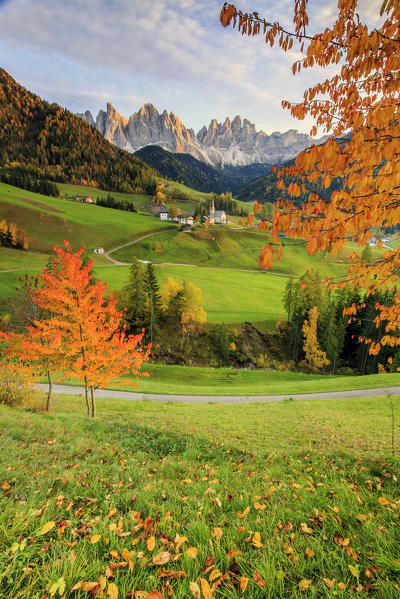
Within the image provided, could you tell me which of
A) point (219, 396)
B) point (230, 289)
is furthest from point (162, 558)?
point (230, 289)

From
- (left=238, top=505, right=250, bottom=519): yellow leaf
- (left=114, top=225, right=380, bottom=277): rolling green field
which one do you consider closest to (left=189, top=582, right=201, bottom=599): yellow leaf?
(left=238, top=505, right=250, bottom=519): yellow leaf

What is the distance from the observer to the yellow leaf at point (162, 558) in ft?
7.42

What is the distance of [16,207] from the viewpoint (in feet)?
278

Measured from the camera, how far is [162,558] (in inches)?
91.4

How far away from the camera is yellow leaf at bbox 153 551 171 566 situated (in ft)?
7.42

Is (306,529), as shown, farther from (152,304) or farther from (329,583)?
(152,304)

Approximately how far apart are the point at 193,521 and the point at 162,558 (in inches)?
25.6

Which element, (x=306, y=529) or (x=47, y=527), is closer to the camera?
(x=47, y=527)

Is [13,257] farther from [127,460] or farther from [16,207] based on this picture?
[127,460]

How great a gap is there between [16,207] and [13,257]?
37724 mm

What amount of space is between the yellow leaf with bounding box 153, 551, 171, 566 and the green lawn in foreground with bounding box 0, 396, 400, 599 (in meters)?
0.01

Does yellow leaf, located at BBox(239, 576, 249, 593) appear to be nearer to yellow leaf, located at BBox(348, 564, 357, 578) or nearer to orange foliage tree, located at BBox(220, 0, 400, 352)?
yellow leaf, located at BBox(348, 564, 357, 578)

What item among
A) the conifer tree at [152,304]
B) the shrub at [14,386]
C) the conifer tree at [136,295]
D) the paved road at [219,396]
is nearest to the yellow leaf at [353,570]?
the shrub at [14,386]

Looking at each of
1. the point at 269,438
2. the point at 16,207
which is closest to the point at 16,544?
the point at 269,438
